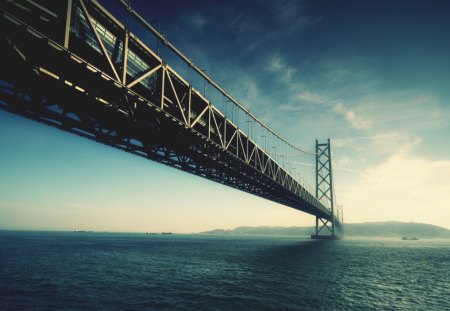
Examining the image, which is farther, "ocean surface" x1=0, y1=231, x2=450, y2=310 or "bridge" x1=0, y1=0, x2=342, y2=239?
"ocean surface" x1=0, y1=231, x2=450, y2=310

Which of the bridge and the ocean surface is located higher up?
the bridge

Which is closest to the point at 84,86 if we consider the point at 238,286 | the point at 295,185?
the point at 238,286

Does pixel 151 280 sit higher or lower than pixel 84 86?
lower

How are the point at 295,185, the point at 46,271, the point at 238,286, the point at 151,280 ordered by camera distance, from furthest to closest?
the point at 295,185 < the point at 46,271 < the point at 151,280 < the point at 238,286

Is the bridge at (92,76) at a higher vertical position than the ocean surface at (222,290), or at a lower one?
higher

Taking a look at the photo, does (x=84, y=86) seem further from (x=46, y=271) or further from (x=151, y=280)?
(x=46, y=271)

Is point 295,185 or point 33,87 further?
point 295,185

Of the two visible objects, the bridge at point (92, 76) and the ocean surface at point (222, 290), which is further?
the ocean surface at point (222, 290)

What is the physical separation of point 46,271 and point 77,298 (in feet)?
43.5

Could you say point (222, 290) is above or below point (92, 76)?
below

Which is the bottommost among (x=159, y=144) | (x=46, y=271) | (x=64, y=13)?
(x=46, y=271)

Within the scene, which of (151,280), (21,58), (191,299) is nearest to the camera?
(21,58)

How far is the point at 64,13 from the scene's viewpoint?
8.73m

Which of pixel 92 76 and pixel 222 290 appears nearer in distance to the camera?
pixel 92 76
